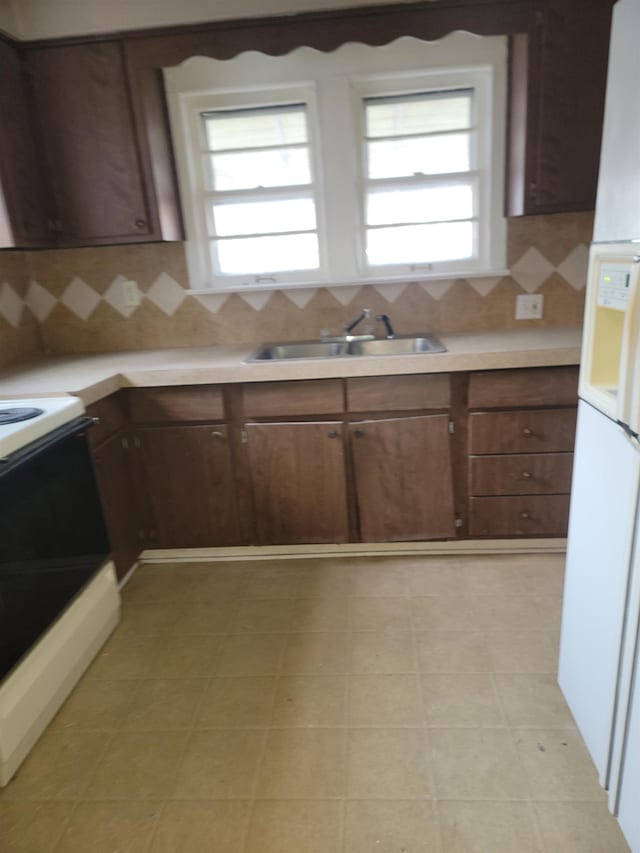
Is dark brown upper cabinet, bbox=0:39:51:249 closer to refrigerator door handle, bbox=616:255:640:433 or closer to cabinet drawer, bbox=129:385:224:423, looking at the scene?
cabinet drawer, bbox=129:385:224:423

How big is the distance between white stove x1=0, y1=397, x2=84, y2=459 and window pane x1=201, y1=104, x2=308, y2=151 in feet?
4.88

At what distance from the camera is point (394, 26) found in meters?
2.17

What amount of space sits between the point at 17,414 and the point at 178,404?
0.70 metres

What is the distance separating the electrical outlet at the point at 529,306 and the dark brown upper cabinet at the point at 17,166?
2175 millimetres

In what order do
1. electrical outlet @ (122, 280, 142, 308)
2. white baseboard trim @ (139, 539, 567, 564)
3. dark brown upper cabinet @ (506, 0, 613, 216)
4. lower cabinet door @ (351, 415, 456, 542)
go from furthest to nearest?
electrical outlet @ (122, 280, 142, 308) < white baseboard trim @ (139, 539, 567, 564) < lower cabinet door @ (351, 415, 456, 542) < dark brown upper cabinet @ (506, 0, 613, 216)

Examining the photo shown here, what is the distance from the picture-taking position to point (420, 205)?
104 inches

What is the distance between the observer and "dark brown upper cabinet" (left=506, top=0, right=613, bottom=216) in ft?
6.87

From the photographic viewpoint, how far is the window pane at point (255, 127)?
258 cm

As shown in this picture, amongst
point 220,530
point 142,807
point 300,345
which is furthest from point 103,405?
point 142,807

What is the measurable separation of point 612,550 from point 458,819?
75cm

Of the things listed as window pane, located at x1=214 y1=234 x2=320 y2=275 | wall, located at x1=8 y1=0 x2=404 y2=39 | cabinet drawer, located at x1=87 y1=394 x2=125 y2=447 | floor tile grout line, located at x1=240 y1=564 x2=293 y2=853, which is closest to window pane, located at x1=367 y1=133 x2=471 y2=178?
window pane, located at x1=214 y1=234 x2=320 y2=275

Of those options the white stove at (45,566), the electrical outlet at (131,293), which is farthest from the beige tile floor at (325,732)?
the electrical outlet at (131,293)

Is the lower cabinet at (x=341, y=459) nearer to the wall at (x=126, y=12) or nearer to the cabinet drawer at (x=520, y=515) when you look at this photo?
the cabinet drawer at (x=520, y=515)

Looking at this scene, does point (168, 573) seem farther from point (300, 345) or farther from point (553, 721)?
point (553, 721)
